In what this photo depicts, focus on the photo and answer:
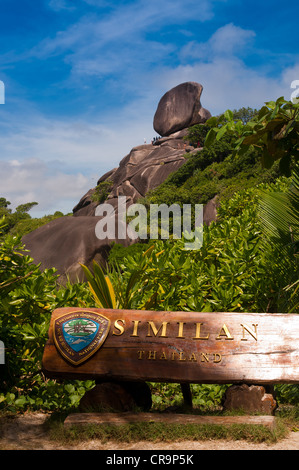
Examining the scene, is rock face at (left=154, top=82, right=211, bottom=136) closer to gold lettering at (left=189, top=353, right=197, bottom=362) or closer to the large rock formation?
the large rock formation

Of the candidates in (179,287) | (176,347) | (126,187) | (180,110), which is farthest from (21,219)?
(176,347)

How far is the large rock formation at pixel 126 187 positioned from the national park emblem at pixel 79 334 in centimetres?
976

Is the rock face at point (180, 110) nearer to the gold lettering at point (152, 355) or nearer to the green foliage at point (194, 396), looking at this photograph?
the green foliage at point (194, 396)

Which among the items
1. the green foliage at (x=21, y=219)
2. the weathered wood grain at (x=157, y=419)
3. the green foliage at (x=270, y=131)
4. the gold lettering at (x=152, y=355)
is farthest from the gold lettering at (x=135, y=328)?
the green foliage at (x=21, y=219)

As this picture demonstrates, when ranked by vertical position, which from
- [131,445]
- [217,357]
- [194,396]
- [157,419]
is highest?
[217,357]

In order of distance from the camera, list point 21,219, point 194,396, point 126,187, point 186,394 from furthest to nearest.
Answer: point 21,219
point 126,187
point 194,396
point 186,394

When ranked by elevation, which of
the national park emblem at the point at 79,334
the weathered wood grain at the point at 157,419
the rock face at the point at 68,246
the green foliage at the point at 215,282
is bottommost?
the weathered wood grain at the point at 157,419

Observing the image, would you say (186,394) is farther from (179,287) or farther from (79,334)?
(179,287)

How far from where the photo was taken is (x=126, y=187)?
1670 inches

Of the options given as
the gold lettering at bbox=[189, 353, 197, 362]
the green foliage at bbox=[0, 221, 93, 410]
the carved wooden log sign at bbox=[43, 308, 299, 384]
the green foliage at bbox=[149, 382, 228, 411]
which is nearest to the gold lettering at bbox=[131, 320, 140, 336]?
the carved wooden log sign at bbox=[43, 308, 299, 384]

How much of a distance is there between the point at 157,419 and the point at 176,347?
686mm

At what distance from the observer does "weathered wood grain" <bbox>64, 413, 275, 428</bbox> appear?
4.19 meters

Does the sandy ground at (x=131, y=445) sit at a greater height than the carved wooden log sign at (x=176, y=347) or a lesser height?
lesser

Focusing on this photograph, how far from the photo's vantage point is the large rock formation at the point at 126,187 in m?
17.9
